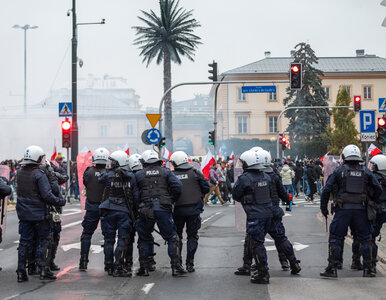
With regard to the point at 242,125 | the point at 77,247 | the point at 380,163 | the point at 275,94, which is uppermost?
the point at 275,94

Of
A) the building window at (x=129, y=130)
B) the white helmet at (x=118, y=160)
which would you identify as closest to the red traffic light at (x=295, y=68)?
the white helmet at (x=118, y=160)

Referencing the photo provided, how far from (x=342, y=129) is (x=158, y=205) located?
52876 millimetres

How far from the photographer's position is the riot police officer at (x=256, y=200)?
9391 millimetres

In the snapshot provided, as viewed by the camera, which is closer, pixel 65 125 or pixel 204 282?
pixel 204 282

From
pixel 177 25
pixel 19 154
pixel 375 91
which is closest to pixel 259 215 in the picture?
pixel 177 25

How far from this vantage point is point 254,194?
952 centimetres

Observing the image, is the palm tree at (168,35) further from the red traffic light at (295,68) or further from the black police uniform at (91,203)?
the black police uniform at (91,203)

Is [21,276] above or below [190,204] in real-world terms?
below

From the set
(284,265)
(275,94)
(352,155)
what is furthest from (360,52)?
(352,155)

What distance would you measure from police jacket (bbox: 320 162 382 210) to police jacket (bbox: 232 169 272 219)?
0.93 meters

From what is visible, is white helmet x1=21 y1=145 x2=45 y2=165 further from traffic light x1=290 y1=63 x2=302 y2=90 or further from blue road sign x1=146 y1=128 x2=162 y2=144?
traffic light x1=290 y1=63 x2=302 y2=90

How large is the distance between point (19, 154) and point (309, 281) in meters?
55.6

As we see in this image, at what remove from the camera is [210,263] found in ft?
37.3

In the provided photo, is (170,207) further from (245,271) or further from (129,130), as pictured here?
(129,130)
